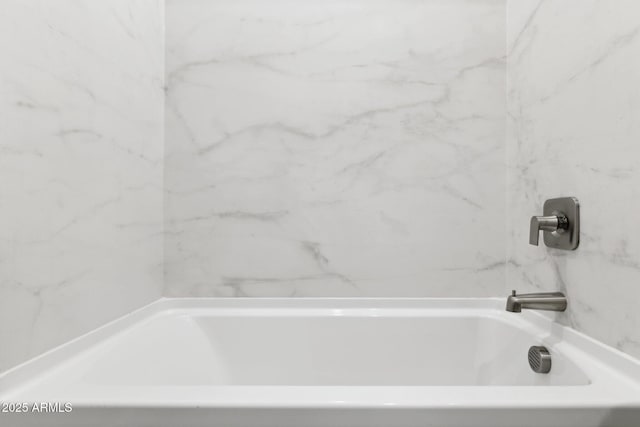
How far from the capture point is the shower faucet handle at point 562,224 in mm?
887


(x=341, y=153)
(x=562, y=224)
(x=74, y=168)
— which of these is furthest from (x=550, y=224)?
(x=74, y=168)

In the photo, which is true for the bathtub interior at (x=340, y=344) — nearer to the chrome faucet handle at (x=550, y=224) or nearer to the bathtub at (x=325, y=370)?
the bathtub at (x=325, y=370)

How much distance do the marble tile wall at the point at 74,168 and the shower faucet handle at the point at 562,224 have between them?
107 cm

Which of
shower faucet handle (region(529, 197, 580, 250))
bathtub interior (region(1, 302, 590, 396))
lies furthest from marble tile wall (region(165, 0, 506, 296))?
shower faucet handle (region(529, 197, 580, 250))

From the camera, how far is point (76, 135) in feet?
2.78

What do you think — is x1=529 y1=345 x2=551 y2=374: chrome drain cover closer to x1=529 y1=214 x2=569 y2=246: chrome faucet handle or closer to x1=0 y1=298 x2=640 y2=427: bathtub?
x1=0 y1=298 x2=640 y2=427: bathtub

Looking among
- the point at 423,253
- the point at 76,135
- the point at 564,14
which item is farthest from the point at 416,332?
the point at 76,135

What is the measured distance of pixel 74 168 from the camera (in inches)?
32.9

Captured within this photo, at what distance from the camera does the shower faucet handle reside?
0.89 m

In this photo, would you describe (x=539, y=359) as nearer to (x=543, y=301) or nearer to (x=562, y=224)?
(x=543, y=301)

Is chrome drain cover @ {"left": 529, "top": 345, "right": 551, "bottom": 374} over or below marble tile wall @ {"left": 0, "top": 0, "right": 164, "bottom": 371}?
below

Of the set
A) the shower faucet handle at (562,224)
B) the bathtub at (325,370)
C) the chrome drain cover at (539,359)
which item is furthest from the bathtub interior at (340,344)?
the shower faucet handle at (562,224)

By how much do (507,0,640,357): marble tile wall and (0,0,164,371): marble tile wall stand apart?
1149 millimetres

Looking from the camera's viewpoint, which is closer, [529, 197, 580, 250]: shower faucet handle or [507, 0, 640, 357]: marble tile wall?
[507, 0, 640, 357]: marble tile wall
